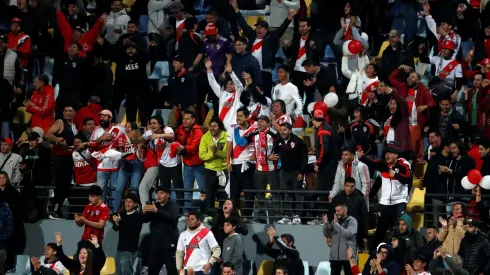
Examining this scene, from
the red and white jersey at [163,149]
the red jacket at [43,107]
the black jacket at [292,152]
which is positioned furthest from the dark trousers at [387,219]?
the red jacket at [43,107]

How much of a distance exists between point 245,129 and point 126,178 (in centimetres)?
194

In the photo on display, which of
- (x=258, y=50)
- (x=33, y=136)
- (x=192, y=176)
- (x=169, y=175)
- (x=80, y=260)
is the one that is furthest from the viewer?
(x=258, y=50)

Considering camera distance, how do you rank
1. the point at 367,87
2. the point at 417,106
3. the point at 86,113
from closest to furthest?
the point at 417,106 → the point at 367,87 → the point at 86,113

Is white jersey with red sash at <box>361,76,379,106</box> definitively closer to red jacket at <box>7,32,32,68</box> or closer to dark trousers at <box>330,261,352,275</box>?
dark trousers at <box>330,261,352,275</box>

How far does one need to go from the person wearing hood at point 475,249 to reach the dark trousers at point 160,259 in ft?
13.3

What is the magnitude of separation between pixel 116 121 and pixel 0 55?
7.09ft

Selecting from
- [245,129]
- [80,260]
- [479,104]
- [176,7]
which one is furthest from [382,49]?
[80,260]

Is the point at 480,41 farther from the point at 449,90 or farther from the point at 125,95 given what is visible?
the point at 125,95

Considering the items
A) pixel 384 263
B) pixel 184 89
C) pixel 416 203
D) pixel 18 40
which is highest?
pixel 18 40

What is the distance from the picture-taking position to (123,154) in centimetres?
2188

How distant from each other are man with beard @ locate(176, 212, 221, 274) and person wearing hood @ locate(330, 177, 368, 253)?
175 cm

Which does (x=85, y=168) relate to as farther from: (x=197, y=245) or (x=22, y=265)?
(x=197, y=245)

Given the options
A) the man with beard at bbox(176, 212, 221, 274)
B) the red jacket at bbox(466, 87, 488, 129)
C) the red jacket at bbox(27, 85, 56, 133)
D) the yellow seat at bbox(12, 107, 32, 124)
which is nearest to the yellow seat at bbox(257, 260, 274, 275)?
the man with beard at bbox(176, 212, 221, 274)

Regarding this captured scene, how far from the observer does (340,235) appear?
66.6 feet
